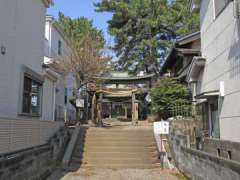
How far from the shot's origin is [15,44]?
884 centimetres

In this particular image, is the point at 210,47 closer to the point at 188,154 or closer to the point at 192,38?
the point at 188,154

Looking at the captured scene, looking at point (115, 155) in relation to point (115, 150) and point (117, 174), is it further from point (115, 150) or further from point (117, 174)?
point (117, 174)

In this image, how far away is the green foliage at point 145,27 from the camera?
2642 cm

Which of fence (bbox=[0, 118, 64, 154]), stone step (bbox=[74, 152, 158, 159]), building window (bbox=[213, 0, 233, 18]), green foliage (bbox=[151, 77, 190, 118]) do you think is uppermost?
building window (bbox=[213, 0, 233, 18])

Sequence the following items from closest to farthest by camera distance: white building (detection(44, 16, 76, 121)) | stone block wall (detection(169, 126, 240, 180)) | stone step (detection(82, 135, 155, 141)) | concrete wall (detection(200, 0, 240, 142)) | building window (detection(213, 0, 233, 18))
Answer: stone block wall (detection(169, 126, 240, 180)) → concrete wall (detection(200, 0, 240, 142)) → building window (detection(213, 0, 233, 18)) → stone step (detection(82, 135, 155, 141)) → white building (detection(44, 16, 76, 121))

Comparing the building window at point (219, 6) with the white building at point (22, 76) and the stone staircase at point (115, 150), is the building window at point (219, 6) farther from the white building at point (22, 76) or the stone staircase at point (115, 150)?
the white building at point (22, 76)

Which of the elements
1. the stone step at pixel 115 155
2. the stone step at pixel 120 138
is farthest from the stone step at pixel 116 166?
the stone step at pixel 120 138

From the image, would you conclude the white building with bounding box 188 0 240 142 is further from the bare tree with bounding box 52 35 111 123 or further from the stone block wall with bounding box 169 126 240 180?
the bare tree with bounding box 52 35 111 123

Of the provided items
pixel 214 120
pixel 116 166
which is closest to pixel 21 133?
pixel 116 166

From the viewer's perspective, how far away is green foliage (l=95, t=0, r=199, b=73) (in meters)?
26.4

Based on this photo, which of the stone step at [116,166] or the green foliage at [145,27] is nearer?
the stone step at [116,166]

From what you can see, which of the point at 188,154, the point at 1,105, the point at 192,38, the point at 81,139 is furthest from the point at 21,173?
the point at 192,38

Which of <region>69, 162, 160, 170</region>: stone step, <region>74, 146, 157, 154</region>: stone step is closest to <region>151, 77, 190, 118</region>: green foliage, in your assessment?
<region>74, 146, 157, 154</region>: stone step

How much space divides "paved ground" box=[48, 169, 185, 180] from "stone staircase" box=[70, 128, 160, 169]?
27.9 inches
